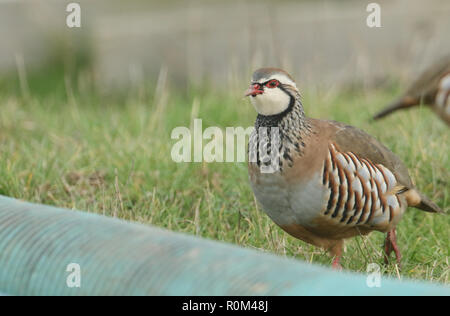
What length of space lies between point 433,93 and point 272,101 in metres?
1.68

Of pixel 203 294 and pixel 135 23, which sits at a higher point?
pixel 135 23

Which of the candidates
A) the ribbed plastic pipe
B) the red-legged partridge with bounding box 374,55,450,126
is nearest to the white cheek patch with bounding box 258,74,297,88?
the ribbed plastic pipe

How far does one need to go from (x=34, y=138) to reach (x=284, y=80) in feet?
6.88

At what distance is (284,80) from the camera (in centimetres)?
290

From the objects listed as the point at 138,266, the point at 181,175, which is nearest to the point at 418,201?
the point at 181,175

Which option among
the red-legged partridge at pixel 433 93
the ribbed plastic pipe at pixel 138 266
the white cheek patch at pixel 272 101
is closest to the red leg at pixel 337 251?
the white cheek patch at pixel 272 101

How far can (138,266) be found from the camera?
1.81 m

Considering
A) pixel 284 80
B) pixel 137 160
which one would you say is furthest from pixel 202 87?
pixel 284 80

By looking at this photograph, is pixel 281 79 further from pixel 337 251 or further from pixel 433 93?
pixel 433 93

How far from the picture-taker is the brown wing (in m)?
2.93

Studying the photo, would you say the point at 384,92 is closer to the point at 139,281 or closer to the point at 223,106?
the point at 223,106

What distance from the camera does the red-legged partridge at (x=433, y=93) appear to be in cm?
418

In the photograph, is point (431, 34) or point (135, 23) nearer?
point (431, 34)

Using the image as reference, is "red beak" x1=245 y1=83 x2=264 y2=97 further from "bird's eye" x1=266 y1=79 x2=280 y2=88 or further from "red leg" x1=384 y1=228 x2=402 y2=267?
"red leg" x1=384 y1=228 x2=402 y2=267
